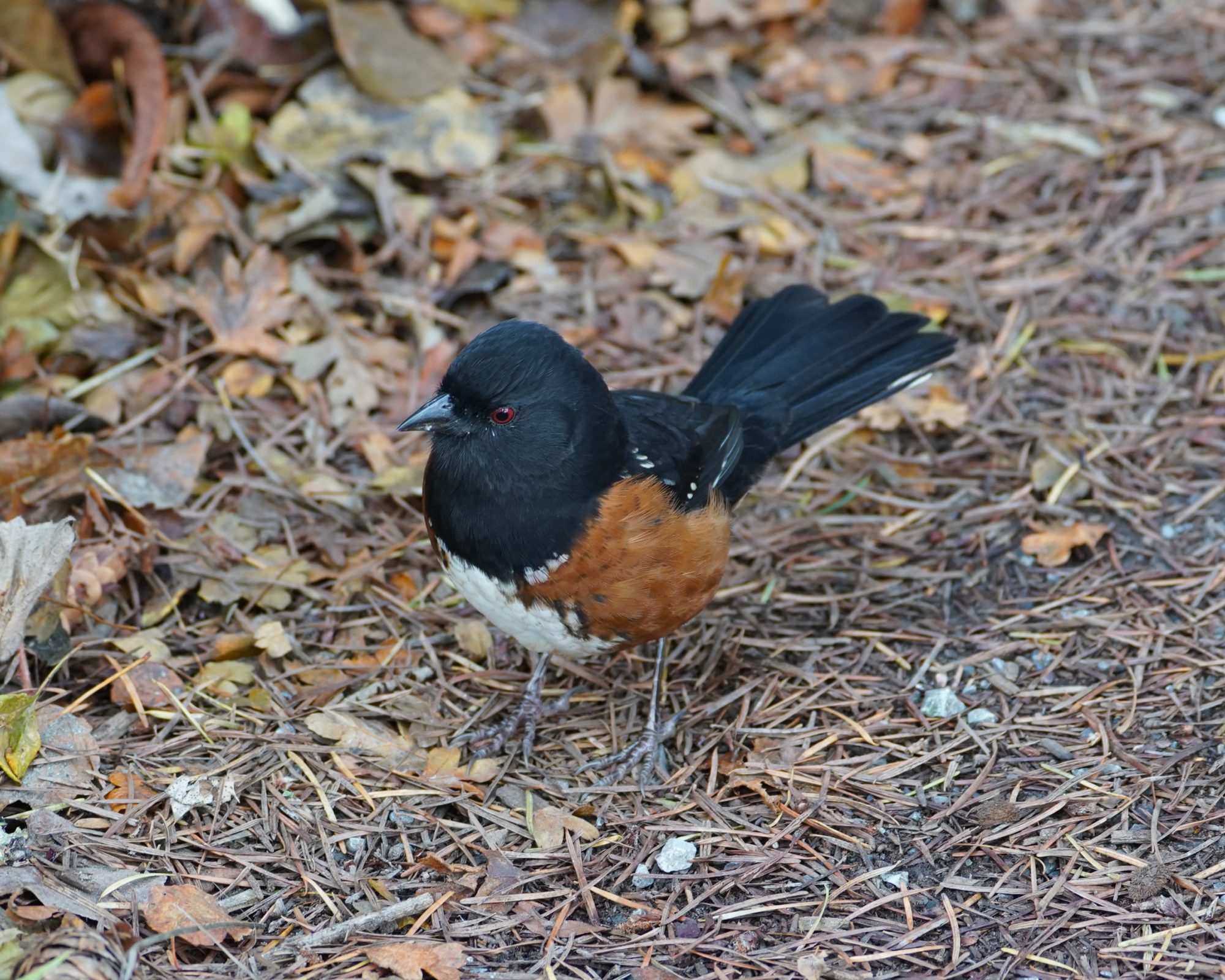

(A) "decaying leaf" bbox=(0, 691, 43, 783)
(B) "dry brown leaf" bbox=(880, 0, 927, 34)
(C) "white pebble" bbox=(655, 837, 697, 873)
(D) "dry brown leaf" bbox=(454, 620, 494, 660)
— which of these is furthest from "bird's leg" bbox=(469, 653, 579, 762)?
(B) "dry brown leaf" bbox=(880, 0, 927, 34)

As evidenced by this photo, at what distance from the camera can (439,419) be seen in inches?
114

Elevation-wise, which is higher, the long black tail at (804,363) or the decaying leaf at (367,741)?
the long black tail at (804,363)

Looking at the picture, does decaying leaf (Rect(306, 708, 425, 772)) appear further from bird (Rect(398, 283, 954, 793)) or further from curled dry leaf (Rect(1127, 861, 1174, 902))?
curled dry leaf (Rect(1127, 861, 1174, 902))

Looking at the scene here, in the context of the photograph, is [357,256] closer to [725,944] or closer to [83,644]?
[83,644]

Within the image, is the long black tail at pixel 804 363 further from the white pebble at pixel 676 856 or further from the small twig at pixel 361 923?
the small twig at pixel 361 923

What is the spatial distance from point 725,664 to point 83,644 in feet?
5.28

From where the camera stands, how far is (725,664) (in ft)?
11.1

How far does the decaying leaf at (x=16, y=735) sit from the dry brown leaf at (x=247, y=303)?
57.7 inches

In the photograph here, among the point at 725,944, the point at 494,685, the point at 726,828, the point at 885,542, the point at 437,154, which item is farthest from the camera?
the point at 437,154

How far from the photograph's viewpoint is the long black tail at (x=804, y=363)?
140 inches

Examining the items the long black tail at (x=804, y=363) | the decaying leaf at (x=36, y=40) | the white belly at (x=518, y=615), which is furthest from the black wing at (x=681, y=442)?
the decaying leaf at (x=36, y=40)

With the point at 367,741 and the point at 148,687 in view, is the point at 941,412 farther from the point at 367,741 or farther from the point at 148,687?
the point at 148,687

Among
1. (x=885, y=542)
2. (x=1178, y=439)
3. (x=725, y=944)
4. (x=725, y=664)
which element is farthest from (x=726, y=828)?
(x=1178, y=439)

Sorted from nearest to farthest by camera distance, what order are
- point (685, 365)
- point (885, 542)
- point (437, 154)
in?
1. point (885, 542)
2. point (685, 365)
3. point (437, 154)
